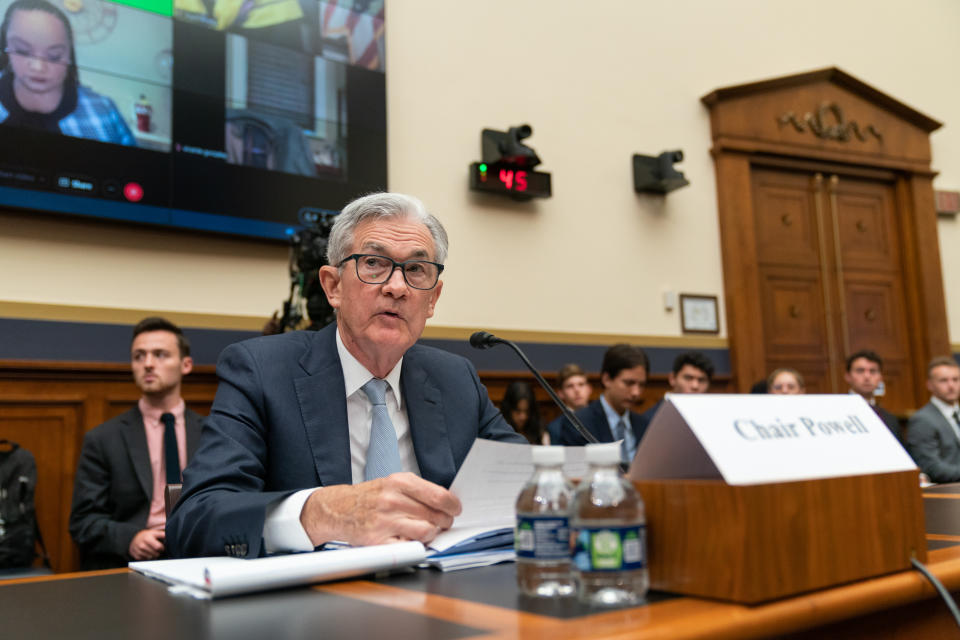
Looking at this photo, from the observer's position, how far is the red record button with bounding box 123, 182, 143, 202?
133 inches

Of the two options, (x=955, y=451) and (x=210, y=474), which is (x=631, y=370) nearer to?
(x=955, y=451)

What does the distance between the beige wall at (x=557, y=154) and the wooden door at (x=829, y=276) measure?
46cm

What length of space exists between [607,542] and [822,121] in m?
5.48

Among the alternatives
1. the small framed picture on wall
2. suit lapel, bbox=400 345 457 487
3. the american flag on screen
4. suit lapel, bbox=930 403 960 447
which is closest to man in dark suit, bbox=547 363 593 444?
Answer: the small framed picture on wall

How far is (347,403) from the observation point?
4.94 ft

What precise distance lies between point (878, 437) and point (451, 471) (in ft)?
2.53

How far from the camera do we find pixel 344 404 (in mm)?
1463

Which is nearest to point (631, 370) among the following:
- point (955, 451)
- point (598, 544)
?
point (955, 451)

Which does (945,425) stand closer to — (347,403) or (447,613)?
(347,403)

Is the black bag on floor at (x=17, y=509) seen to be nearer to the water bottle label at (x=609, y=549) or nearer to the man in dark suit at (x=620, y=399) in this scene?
the man in dark suit at (x=620, y=399)

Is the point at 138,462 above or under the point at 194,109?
under

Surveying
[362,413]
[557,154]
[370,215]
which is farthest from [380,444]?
[557,154]

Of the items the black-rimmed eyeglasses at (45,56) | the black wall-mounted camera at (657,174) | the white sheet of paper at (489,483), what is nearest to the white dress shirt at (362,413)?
the white sheet of paper at (489,483)

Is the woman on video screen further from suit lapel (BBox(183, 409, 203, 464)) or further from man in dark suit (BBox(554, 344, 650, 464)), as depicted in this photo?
man in dark suit (BBox(554, 344, 650, 464))
